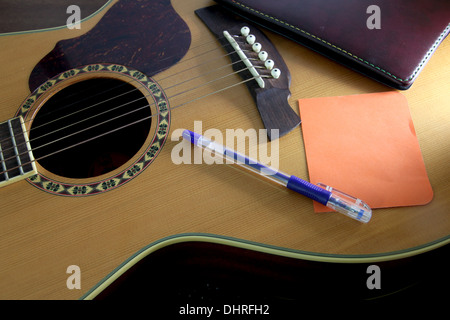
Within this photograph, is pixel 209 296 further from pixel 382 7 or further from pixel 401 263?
pixel 382 7

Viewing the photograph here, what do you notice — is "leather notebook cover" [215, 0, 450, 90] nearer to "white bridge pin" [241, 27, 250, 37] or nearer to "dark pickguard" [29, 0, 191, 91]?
"white bridge pin" [241, 27, 250, 37]

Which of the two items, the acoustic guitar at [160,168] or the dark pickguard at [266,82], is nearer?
the acoustic guitar at [160,168]

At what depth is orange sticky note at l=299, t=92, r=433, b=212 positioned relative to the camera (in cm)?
70

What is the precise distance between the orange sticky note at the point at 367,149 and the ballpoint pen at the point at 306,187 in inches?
0.8

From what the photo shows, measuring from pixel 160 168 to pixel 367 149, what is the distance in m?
0.40

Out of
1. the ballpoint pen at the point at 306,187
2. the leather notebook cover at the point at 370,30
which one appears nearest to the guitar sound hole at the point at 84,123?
the ballpoint pen at the point at 306,187

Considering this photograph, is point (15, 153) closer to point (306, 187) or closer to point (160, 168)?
point (160, 168)

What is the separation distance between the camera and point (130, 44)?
90 cm

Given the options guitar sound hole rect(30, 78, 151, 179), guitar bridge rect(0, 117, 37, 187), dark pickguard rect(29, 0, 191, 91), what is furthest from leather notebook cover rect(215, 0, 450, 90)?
guitar bridge rect(0, 117, 37, 187)

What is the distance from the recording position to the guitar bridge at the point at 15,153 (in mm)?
761

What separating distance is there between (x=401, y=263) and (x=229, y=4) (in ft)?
2.15

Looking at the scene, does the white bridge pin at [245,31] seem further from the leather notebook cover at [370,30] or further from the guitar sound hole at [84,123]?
the guitar sound hole at [84,123]

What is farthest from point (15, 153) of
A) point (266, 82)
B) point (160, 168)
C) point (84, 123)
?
point (266, 82)

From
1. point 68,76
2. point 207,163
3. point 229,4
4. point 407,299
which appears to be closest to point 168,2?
point 229,4
